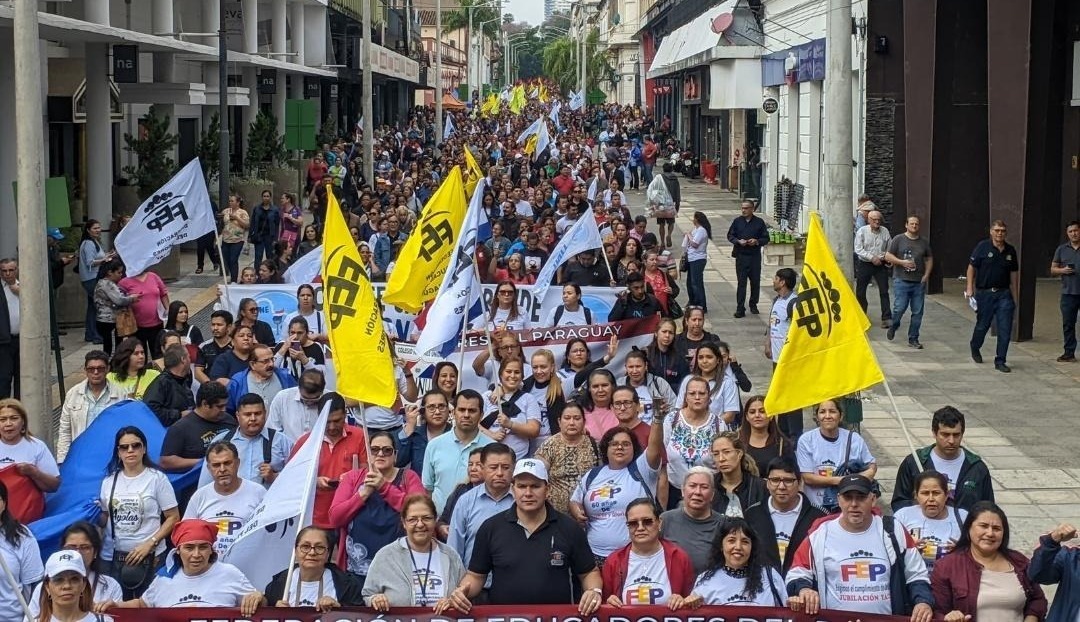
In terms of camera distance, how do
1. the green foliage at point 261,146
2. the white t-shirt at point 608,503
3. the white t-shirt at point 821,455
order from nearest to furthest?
the white t-shirt at point 608,503
the white t-shirt at point 821,455
the green foliage at point 261,146

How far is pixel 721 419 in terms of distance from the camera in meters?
10.2

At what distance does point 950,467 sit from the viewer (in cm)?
866

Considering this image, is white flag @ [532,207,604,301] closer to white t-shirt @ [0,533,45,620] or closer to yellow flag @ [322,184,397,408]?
yellow flag @ [322,184,397,408]

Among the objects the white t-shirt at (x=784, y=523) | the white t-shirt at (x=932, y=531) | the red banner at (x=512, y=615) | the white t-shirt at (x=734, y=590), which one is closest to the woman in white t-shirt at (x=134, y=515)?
the red banner at (x=512, y=615)

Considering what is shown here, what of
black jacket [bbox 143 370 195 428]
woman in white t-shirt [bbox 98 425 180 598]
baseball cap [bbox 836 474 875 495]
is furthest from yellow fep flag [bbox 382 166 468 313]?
baseball cap [bbox 836 474 875 495]

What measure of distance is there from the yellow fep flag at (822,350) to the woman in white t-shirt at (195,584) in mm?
3256

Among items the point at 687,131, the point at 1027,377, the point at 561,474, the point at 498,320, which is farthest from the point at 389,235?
the point at 687,131

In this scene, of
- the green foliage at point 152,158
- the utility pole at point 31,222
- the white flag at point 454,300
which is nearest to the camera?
the utility pole at point 31,222

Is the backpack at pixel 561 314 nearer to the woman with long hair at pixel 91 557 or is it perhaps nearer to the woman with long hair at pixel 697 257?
the woman with long hair at pixel 697 257

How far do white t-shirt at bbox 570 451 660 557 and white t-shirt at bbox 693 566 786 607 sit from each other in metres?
1.23

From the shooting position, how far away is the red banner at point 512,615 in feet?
22.9

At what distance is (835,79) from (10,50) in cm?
1263

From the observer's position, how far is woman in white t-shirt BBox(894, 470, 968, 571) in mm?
7633

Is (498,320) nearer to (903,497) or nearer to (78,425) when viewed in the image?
(78,425)
